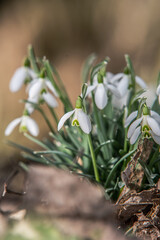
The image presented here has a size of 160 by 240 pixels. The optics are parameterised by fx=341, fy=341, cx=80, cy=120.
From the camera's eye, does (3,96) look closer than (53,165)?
No

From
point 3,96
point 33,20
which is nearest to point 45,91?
point 3,96

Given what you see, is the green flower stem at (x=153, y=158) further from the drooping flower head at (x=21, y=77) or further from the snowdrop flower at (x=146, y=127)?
the drooping flower head at (x=21, y=77)

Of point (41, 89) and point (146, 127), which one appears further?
point (41, 89)

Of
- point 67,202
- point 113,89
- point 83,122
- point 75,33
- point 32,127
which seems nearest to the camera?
point 67,202

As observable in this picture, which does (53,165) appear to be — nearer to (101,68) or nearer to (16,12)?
(101,68)

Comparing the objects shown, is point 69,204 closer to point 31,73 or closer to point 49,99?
point 49,99

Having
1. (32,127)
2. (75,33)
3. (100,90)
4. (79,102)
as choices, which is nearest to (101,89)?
(100,90)
